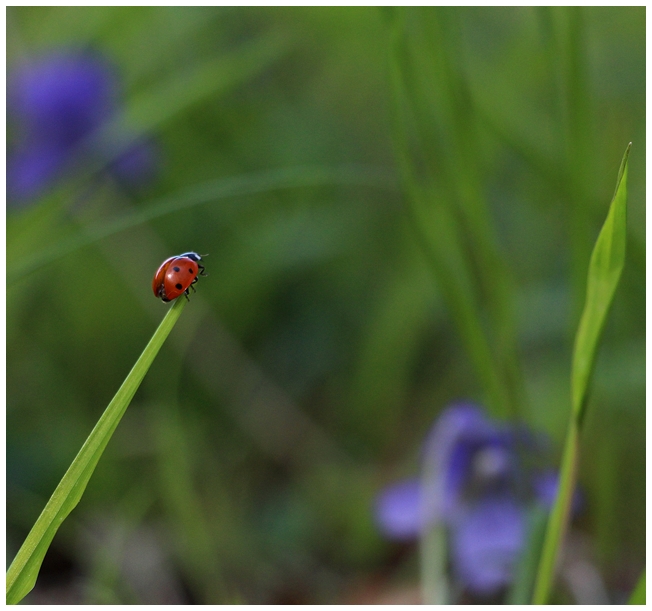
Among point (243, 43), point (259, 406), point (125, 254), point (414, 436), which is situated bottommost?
point (414, 436)

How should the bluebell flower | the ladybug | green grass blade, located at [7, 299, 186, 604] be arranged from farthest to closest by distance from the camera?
the bluebell flower
the ladybug
green grass blade, located at [7, 299, 186, 604]

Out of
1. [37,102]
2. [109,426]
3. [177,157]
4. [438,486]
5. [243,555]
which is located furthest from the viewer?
[177,157]

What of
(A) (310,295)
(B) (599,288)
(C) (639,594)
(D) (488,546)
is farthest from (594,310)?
(A) (310,295)

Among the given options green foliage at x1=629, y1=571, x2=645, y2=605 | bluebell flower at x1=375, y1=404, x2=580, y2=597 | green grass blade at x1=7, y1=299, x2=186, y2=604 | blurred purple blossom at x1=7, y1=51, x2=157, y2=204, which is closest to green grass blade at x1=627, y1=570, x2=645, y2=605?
green foliage at x1=629, y1=571, x2=645, y2=605

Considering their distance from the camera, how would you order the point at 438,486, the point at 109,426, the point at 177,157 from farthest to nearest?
the point at 177,157, the point at 438,486, the point at 109,426

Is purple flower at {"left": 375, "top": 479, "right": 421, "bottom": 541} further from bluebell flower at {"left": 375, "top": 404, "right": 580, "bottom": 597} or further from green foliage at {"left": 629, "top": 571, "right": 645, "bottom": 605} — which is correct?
green foliage at {"left": 629, "top": 571, "right": 645, "bottom": 605}

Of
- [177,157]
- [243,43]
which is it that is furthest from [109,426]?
[243,43]

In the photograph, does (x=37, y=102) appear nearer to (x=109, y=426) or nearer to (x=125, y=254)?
(x=125, y=254)
